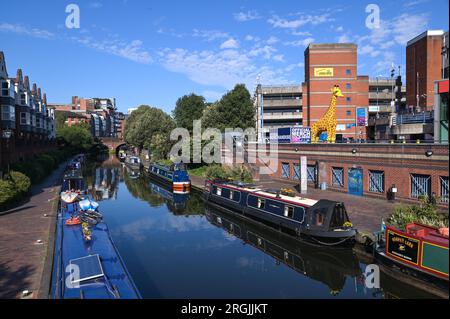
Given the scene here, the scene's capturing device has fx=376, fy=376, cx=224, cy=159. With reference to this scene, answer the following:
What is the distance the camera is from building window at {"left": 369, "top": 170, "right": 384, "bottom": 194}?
911 inches

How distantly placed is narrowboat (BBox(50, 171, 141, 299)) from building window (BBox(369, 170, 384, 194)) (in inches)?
651

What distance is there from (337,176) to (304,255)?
39.1 feet

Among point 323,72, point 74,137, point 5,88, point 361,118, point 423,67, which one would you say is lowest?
point 74,137

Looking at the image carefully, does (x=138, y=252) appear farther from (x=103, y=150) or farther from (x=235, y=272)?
(x=103, y=150)

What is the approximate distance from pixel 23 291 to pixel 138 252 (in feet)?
24.1

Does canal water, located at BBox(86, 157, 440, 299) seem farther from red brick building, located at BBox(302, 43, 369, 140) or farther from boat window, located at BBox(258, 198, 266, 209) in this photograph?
red brick building, located at BBox(302, 43, 369, 140)

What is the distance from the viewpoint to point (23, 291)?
10273mm

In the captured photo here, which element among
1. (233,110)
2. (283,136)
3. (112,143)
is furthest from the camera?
(112,143)

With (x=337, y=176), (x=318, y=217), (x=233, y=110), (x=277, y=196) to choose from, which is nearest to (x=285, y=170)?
(x=337, y=176)

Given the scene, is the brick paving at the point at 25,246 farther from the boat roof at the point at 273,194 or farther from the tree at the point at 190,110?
the tree at the point at 190,110

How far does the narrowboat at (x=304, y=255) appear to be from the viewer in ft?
47.5

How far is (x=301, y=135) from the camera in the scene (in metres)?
33.8

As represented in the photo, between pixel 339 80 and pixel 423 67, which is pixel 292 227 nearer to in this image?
pixel 423 67

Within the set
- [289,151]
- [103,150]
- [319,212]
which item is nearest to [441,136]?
[319,212]
